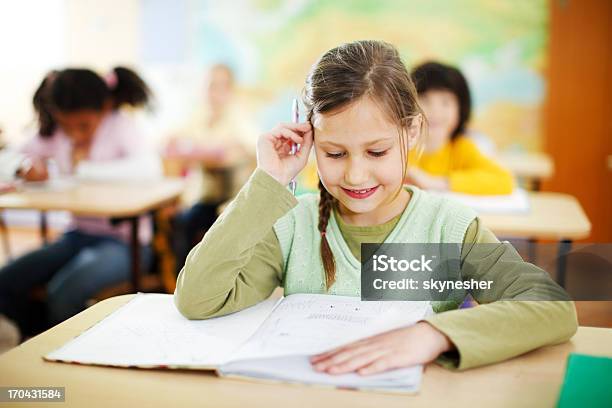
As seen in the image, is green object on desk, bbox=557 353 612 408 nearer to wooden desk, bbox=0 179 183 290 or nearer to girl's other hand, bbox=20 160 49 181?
wooden desk, bbox=0 179 183 290

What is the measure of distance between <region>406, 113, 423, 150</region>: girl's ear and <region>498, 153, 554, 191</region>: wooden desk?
7.14ft

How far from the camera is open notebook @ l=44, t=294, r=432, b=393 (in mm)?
796

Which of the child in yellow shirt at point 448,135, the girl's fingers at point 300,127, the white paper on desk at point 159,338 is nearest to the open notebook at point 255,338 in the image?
the white paper on desk at point 159,338

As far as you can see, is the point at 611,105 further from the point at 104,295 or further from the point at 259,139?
the point at 259,139

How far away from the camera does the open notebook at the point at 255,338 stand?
2.61ft

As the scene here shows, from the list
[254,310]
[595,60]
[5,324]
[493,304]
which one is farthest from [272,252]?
[595,60]

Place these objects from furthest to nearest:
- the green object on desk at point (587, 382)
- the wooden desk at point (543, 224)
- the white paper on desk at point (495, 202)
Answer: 1. the white paper on desk at point (495, 202)
2. the wooden desk at point (543, 224)
3. the green object on desk at point (587, 382)

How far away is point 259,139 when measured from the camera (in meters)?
1.09

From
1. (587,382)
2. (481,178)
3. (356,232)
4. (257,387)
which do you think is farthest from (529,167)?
(257,387)

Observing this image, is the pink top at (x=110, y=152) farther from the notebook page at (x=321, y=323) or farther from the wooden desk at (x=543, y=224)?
the notebook page at (x=321, y=323)

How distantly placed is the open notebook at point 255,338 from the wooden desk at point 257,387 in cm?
1

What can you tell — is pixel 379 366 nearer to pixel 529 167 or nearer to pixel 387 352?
pixel 387 352

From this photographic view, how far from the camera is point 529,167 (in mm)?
3309

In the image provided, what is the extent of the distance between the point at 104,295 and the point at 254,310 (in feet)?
4.61
